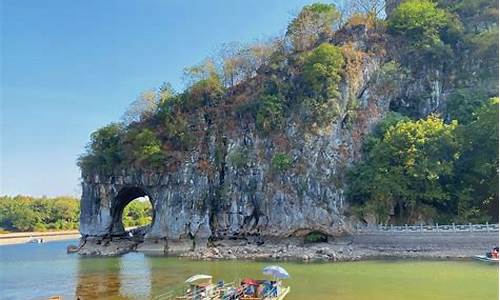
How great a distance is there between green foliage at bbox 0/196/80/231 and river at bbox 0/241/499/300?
56.2 meters

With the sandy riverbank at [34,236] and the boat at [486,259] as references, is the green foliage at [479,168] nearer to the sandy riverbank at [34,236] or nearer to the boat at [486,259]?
the boat at [486,259]

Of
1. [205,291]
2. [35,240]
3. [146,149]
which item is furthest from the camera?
[35,240]

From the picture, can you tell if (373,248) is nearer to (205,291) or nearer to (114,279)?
(114,279)

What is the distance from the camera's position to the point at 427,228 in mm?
33312

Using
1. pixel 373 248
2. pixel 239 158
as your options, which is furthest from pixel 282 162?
pixel 373 248

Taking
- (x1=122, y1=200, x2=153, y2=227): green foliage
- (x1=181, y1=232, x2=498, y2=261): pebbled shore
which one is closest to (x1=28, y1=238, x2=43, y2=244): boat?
(x1=122, y1=200, x2=153, y2=227): green foliage

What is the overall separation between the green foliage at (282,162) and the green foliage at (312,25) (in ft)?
42.8

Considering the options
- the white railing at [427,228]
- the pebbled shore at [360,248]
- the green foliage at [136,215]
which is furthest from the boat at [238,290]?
the green foliage at [136,215]

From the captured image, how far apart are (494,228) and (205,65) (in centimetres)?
3290

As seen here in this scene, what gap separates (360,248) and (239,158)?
45.9 feet

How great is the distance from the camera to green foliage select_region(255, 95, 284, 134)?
140 ft

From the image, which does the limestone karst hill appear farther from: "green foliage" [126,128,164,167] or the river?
the river

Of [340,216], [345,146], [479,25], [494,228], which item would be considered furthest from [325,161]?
[479,25]

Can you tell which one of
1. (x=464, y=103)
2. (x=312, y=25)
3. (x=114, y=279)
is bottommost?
(x=114, y=279)
